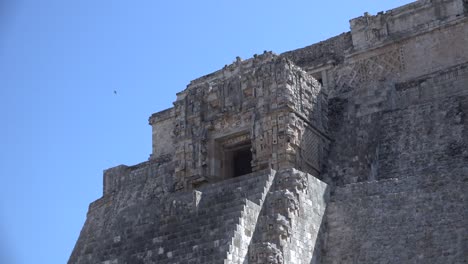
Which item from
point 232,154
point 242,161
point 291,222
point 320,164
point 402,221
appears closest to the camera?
point 402,221

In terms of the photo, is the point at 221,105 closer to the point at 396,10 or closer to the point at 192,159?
the point at 192,159

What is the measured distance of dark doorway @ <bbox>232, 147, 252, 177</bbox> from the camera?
2115 centimetres

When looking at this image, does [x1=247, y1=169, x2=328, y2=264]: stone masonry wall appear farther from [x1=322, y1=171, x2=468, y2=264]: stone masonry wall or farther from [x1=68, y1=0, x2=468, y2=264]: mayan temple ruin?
[x1=322, y1=171, x2=468, y2=264]: stone masonry wall

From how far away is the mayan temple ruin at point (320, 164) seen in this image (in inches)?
643

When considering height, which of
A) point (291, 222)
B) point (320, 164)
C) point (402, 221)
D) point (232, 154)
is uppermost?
point (232, 154)

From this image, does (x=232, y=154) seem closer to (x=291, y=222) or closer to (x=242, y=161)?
(x=242, y=161)

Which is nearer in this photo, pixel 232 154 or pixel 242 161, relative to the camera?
pixel 232 154

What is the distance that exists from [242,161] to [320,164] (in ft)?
7.29

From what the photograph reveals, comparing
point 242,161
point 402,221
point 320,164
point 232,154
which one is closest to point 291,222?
point 402,221

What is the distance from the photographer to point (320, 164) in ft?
65.9

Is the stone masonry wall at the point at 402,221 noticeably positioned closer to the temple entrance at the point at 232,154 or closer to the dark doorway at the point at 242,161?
the temple entrance at the point at 232,154

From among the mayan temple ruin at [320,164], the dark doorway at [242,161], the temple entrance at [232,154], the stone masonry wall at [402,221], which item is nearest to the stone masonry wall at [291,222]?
the mayan temple ruin at [320,164]

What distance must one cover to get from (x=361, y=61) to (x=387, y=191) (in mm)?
7144

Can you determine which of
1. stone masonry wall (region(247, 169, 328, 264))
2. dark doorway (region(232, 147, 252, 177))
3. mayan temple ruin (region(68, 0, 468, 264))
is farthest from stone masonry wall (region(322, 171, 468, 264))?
dark doorway (region(232, 147, 252, 177))
